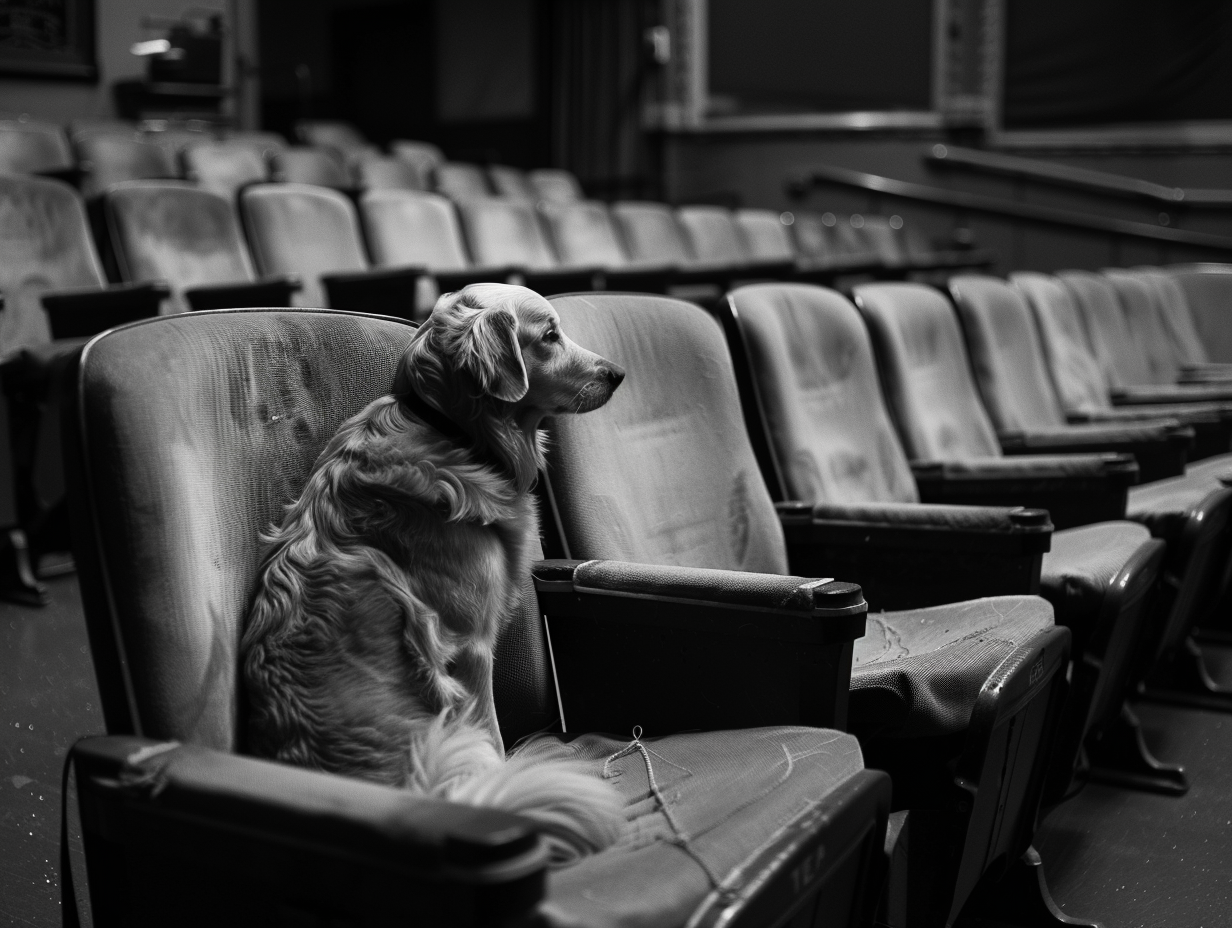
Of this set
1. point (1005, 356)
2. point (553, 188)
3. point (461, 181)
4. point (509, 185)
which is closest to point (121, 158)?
point (461, 181)

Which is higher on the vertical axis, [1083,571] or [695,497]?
[695,497]

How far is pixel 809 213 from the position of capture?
29.3 feet

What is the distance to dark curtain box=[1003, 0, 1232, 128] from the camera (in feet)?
25.2

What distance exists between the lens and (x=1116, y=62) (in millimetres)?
7996

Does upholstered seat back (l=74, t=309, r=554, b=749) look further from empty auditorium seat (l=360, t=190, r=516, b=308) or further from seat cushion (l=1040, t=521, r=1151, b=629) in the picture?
empty auditorium seat (l=360, t=190, r=516, b=308)

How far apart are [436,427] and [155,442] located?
282 millimetres

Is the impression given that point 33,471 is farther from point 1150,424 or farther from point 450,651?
point 1150,424

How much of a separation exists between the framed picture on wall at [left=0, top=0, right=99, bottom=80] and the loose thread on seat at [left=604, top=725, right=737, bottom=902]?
6554mm

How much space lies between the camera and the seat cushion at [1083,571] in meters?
1.90

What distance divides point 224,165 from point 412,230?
1.69 m

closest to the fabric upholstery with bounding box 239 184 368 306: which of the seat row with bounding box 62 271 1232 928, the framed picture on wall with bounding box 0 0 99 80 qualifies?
the seat row with bounding box 62 271 1232 928

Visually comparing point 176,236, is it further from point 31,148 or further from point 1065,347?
point 1065,347

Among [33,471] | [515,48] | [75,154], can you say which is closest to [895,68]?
[515,48]

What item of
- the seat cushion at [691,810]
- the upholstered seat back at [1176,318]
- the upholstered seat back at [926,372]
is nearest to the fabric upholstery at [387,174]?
the upholstered seat back at [1176,318]
